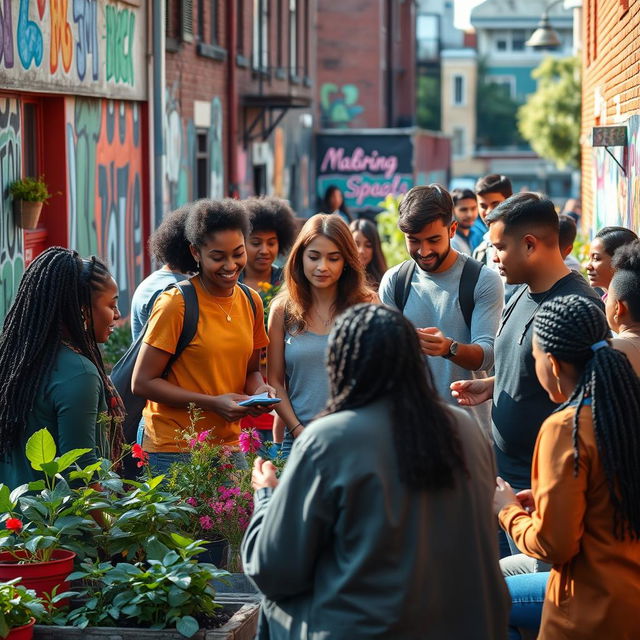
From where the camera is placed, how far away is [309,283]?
594 cm

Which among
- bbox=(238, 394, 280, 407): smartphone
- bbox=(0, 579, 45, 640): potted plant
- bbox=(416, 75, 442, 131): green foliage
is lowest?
bbox=(0, 579, 45, 640): potted plant

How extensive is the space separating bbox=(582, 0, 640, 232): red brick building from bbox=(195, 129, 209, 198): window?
5.99 metres

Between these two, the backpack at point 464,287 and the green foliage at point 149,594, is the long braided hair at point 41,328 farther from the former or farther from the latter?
the backpack at point 464,287

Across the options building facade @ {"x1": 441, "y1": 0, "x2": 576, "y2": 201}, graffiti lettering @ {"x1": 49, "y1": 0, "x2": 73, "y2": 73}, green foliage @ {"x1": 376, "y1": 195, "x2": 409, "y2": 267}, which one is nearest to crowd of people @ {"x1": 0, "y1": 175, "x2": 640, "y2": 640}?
graffiti lettering @ {"x1": 49, "y1": 0, "x2": 73, "y2": 73}

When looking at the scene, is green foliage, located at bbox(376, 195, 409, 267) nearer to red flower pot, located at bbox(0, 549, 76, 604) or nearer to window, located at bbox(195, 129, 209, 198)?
window, located at bbox(195, 129, 209, 198)

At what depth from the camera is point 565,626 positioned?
3.58 metres

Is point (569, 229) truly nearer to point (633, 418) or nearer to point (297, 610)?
point (633, 418)

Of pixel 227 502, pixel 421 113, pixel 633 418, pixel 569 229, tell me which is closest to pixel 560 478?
pixel 633 418

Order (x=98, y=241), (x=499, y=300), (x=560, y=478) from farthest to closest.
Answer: (x=98, y=241)
(x=499, y=300)
(x=560, y=478)

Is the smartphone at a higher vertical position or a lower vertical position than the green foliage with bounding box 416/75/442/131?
lower

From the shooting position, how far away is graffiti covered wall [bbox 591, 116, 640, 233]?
8.80 metres

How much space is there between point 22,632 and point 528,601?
1.65 metres

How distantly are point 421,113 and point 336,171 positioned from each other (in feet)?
167

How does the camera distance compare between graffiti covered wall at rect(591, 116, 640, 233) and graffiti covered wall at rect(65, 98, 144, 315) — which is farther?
graffiti covered wall at rect(65, 98, 144, 315)
